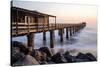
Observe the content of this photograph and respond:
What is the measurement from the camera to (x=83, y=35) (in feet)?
7.73

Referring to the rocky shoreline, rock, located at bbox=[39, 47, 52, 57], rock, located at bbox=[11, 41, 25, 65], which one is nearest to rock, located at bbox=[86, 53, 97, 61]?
the rocky shoreline

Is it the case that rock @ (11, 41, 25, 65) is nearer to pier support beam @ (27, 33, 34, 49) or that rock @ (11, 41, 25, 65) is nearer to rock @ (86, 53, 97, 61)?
pier support beam @ (27, 33, 34, 49)

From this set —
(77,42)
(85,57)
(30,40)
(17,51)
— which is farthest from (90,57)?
(17,51)

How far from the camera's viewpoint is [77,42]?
2.33 m

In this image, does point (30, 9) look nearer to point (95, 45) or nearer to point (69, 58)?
point (69, 58)

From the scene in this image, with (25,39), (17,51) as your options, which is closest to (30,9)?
(25,39)

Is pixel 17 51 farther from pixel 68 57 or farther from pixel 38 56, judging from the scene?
pixel 68 57

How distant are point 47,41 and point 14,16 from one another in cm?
47

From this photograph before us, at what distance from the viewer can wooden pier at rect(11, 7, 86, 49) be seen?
2127 mm

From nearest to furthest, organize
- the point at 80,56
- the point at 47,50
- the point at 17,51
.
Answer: the point at 17,51, the point at 47,50, the point at 80,56

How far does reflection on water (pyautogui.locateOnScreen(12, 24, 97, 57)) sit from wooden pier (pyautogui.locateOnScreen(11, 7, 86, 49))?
0.14ft

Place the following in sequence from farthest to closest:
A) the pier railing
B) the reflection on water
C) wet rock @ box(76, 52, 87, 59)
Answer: wet rock @ box(76, 52, 87, 59)
the reflection on water
the pier railing

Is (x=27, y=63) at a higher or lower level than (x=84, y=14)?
lower

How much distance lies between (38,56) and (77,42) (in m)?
0.50
